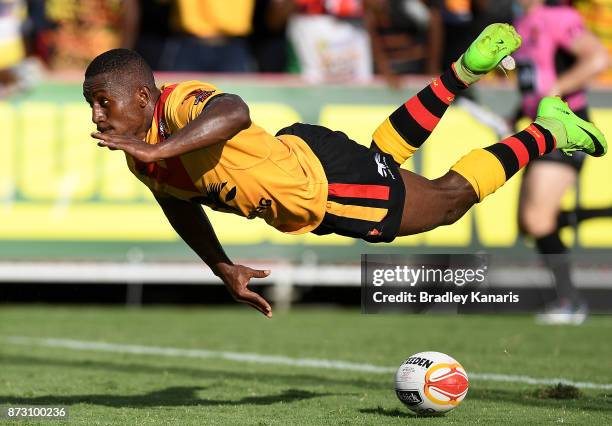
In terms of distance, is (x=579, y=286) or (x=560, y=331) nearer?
(x=560, y=331)

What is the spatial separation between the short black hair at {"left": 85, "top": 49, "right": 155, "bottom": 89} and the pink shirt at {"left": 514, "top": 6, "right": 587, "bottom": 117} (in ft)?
21.3

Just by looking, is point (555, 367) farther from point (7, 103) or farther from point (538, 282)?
point (7, 103)

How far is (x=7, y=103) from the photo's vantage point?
1278cm

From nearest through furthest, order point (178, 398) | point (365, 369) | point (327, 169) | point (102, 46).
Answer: point (327, 169), point (178, 398), point (365, 369), point (102, 46)

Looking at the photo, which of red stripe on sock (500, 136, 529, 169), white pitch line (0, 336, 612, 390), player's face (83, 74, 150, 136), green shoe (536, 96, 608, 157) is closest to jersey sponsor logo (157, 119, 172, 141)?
player's face (83, 74, 150, 136)

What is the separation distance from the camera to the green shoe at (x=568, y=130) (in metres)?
7.03

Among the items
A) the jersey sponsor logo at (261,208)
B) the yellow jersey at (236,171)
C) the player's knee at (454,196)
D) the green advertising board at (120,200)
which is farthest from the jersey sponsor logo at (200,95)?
the green advertising board at (120,200)

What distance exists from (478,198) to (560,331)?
4.51m

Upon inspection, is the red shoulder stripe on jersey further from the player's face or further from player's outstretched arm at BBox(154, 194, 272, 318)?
player's outstretched arm at BBox(154, 194, 272, 318)

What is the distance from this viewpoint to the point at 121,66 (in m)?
6.04

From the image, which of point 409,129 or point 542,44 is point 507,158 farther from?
point 542,44

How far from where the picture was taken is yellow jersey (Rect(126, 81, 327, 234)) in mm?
6090

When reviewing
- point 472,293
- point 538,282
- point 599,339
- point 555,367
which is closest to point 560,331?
point 599,339

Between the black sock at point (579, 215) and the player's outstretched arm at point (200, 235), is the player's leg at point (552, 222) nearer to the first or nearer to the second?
the black sock at point (579, 215)
